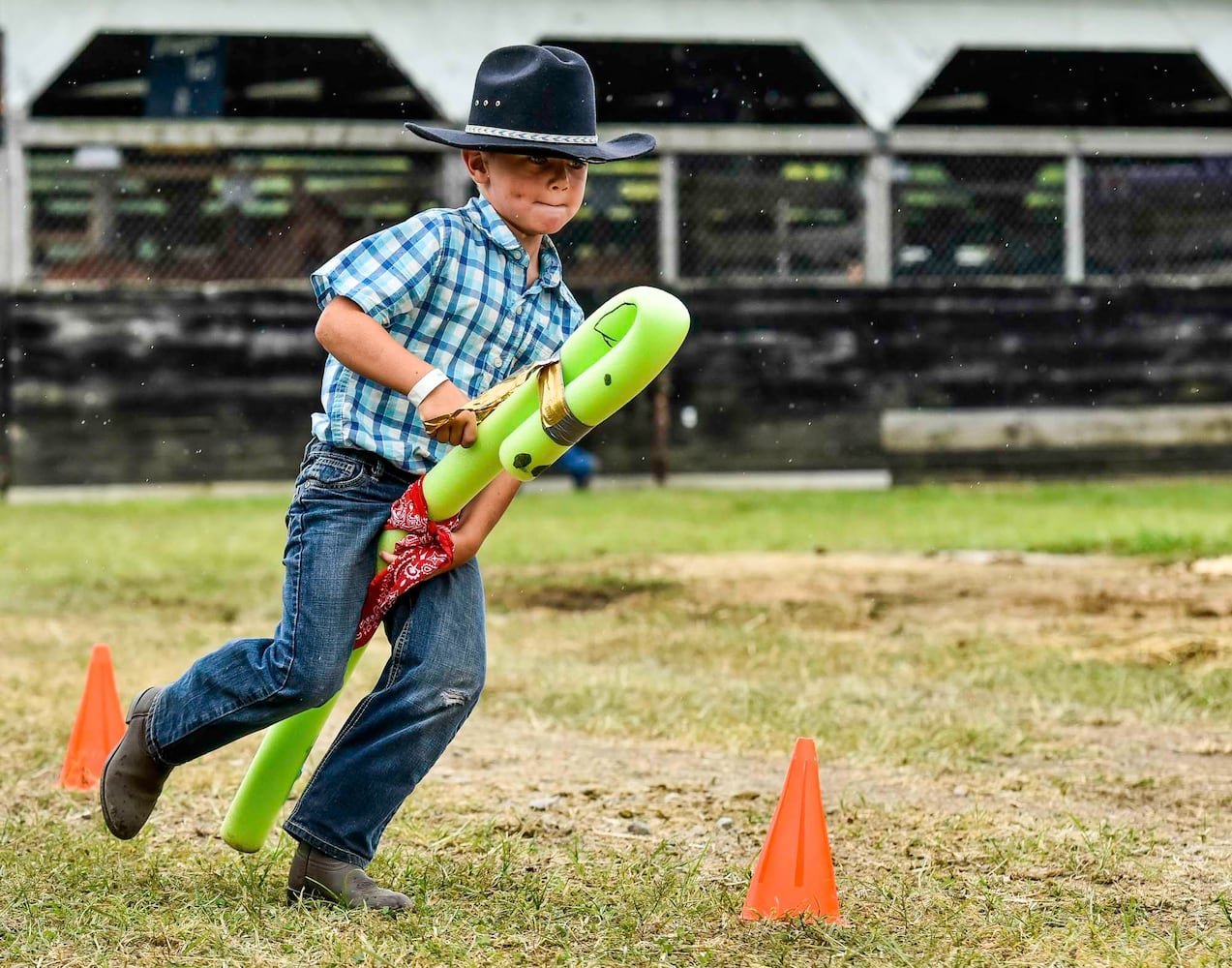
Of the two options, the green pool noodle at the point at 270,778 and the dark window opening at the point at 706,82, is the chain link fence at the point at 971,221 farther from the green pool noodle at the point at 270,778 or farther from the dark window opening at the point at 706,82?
the green pool noodle at the point at 270,778

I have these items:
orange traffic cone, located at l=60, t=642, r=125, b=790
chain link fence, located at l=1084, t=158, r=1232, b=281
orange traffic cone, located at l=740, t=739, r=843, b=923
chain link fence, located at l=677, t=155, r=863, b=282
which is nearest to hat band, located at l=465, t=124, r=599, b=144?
orange traffic cone, located at l=740, t=739, r=843, b=923

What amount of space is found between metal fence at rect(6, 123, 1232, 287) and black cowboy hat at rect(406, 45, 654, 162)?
11.4 meters

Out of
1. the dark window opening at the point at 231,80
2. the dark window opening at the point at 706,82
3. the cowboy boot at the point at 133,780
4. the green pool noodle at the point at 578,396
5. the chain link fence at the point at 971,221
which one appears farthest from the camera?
the dark window opening at the point at 706,82

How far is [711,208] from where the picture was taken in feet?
50.2

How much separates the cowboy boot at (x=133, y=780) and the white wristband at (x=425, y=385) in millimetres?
807

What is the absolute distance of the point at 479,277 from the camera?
130 inches

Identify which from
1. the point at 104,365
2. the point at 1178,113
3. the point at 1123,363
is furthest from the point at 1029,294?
the point at 104,365

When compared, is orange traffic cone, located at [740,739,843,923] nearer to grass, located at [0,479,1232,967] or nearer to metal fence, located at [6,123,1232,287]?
grass, located at [0,479,1232,967]

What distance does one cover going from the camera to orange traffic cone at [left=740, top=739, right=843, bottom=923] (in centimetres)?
326

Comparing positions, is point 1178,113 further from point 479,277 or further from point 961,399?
point 479,277

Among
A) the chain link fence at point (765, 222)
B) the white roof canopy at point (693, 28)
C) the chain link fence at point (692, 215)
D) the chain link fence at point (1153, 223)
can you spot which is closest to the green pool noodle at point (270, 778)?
the chain link fence at point (692, 215)

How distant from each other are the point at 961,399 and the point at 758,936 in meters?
12.3

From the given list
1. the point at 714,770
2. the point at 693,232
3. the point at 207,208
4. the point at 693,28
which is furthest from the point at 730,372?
the point at 714,770

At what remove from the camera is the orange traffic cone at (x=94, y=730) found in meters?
4.53
